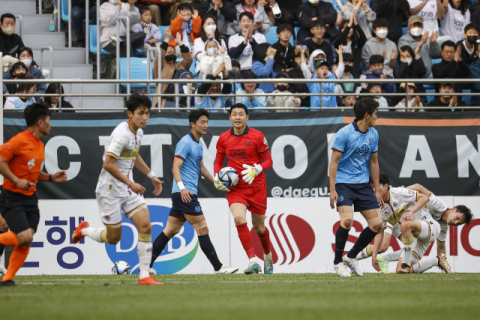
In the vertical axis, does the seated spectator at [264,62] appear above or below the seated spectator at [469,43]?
below

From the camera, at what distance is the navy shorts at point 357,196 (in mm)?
8461

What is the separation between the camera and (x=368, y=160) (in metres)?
8.72

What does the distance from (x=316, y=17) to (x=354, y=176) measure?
8.38 metres

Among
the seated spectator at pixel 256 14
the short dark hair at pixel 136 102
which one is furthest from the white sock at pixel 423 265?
the seated spectator at pixel 256 14

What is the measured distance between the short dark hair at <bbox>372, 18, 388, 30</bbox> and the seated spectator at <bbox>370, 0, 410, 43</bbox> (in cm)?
54

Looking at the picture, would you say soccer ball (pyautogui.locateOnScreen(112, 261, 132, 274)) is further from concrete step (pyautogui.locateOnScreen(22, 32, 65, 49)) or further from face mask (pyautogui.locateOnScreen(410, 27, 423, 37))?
face mask (pyautogui.locateOnScreen(410, 27, 423, 37))

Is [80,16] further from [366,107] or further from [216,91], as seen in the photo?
[366,107]

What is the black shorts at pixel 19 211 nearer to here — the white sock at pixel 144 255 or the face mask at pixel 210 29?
the white sock at pixel 144 255

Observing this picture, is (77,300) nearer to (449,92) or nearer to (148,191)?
(148,191)

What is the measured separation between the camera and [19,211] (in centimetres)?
698

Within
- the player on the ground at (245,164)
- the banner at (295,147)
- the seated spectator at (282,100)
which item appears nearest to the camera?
the player on the ground at (245,164)

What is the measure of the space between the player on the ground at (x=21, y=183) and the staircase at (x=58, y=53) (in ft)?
20.3

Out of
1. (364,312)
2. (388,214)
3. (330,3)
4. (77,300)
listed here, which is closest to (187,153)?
(388,214)

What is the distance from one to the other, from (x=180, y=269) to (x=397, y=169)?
4510 mm
